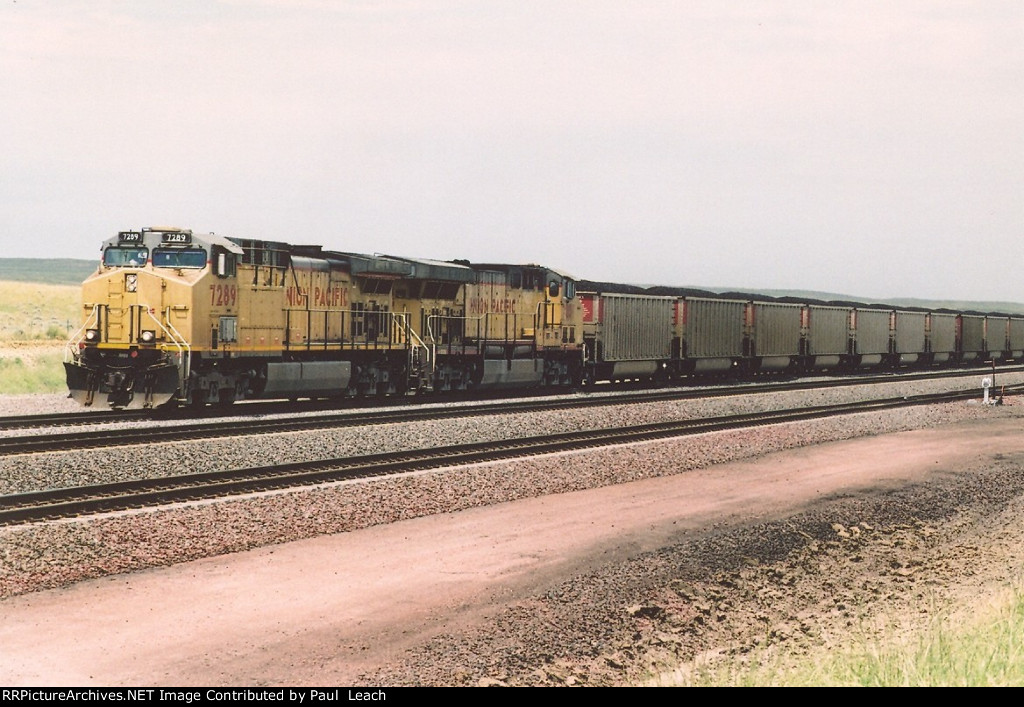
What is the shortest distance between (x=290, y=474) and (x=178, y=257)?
8871 millimetres

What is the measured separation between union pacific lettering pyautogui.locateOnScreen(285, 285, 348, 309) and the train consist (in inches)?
1.4

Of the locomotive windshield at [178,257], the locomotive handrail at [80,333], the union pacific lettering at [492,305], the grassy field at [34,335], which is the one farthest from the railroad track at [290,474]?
the grassy field at [34,335]

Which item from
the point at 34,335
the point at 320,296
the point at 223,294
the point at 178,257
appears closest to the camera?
the point at 178,257

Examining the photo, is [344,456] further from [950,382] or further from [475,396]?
[950,382]

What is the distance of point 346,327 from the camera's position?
2673 cm

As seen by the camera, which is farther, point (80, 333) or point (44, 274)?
point (44, 274)

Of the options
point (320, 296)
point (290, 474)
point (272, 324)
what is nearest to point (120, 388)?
point (272, 324)

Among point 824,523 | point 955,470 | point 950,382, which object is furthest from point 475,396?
point 950,382

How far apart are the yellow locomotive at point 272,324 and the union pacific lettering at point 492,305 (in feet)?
0.14

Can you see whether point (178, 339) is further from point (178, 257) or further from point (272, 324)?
point (272, 324)

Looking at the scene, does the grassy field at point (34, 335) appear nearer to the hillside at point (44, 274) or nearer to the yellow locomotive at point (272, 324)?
the yellow locomotive at point (272, 324)

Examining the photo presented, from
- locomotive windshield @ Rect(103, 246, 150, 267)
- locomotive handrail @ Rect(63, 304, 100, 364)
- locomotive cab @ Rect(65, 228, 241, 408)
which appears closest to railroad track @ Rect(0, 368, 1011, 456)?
locomotive cab @ Rect(65, 228, 241, 408)

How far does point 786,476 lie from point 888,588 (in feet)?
21.3
